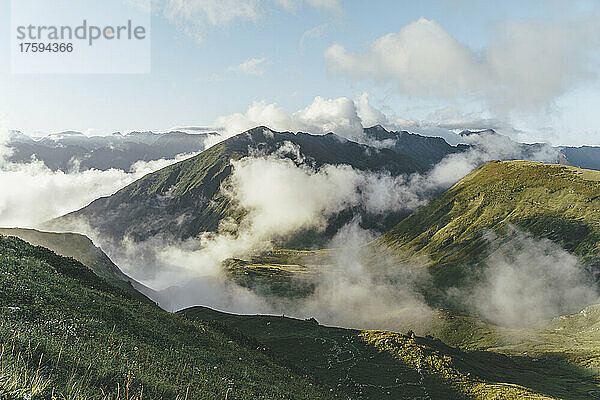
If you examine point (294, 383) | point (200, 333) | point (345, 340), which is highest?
point (200, 333)

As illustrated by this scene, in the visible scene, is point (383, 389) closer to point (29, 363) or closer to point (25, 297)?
point (25, 297)

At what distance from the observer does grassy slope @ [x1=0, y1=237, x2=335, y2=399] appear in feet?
39.4

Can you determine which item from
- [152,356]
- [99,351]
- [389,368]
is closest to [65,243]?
[389,368]

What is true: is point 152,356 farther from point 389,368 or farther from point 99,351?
point 389,368

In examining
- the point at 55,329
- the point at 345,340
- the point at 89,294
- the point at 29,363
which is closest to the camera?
the point at 29,363

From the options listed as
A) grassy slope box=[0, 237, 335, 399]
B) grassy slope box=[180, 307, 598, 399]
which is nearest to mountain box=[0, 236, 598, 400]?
grassy slope box=[0, 237, 335, 399]

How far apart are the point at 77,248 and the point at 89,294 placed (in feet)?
420

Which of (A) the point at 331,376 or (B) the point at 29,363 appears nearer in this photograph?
(B) the point at 29,363

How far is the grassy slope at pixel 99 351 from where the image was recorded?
12.0m

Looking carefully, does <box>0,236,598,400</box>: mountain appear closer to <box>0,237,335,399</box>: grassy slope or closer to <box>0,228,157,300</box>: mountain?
<box>0,237,335,399</box>: grassy slope

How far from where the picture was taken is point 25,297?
2542 cm

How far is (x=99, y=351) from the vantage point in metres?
18.9

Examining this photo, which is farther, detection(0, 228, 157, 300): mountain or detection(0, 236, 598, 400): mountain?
detection(0, 228, 157, 300): mountain

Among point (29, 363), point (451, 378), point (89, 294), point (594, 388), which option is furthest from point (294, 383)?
point (594, 388)
